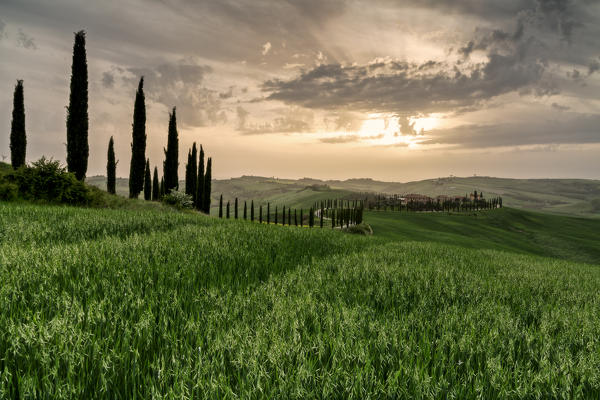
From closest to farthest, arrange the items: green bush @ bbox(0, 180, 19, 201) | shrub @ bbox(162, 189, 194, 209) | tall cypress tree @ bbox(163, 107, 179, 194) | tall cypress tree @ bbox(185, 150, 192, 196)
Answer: green bush @ bbox(0, 180, 19, 201) → shrub @ bbox(162, 189, 194, 209) → tall cypress tree @ bbox(163, 107, 179, 194) → tall cypress tree @ bbox(185, 150, 192, 196)

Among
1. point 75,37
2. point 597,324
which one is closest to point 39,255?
point 597,324

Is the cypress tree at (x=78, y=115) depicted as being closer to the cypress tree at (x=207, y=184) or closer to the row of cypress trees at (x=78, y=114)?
the row of cypress trees at (x=78, y=114)

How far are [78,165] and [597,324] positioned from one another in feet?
115

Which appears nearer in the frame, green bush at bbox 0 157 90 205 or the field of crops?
the field of crops

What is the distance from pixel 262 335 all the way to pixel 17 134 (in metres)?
50.8

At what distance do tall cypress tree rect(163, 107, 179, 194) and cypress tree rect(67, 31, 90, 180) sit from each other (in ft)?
39.8

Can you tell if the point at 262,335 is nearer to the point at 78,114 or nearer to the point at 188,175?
the point at 78,114

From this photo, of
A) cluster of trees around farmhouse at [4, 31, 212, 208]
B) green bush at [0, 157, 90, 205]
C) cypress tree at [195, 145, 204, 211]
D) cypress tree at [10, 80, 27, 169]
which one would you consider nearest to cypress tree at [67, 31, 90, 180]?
cluster of trees around farmhouse at [4, 31, 212, 208]

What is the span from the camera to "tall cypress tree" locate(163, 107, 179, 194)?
134ft

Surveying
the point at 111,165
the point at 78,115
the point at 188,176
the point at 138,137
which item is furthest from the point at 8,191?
the point at 111,165

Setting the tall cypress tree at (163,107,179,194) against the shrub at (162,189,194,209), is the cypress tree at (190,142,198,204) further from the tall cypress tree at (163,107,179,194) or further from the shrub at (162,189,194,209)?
the shrub at (162,189,194,209)

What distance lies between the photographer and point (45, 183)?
59.1 feet

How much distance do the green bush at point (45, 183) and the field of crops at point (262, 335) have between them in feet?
57.3

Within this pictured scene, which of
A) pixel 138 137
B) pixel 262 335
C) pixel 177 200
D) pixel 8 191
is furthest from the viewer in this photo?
pixel 138 137
